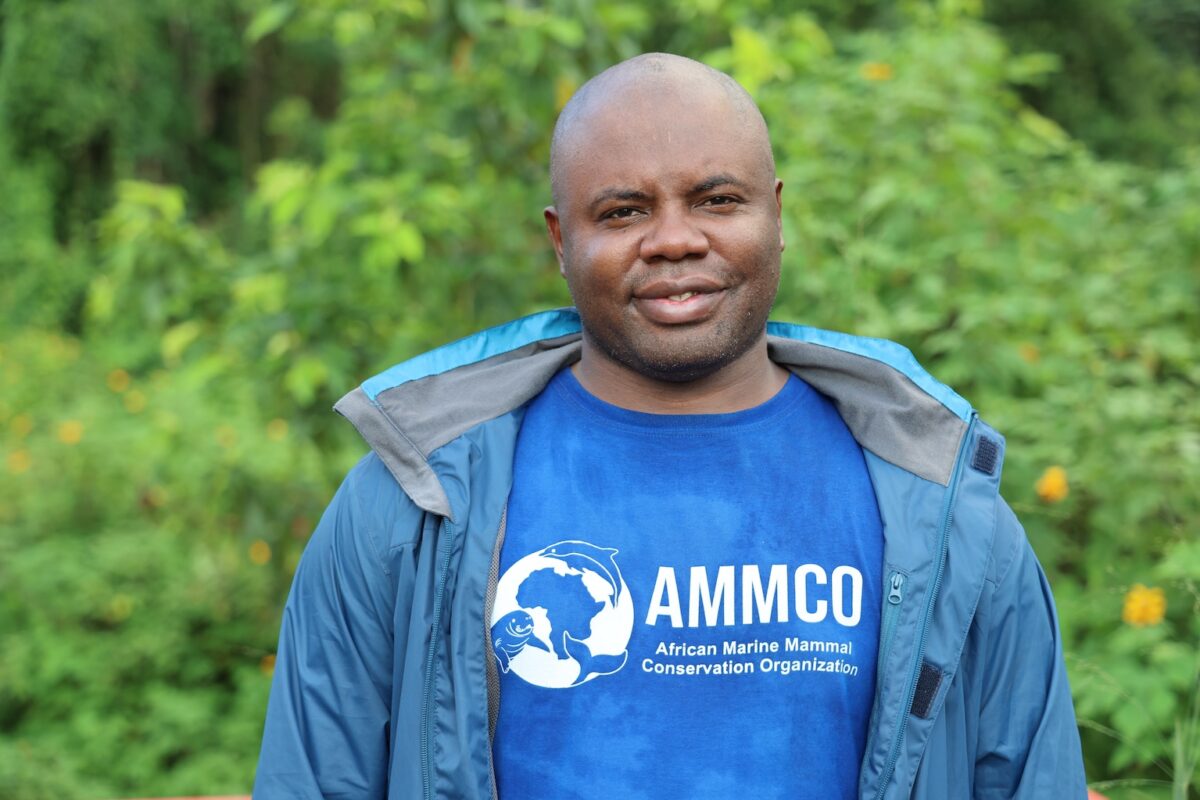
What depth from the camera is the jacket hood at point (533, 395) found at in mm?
1792

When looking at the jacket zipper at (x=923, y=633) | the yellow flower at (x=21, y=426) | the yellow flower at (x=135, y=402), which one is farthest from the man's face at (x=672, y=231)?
the yellow flower at (x=135, y=402)

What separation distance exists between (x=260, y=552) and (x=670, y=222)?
2824 millimetres

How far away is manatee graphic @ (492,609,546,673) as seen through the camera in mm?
1701

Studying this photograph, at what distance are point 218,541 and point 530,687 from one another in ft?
11.4

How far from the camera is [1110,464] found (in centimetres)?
308

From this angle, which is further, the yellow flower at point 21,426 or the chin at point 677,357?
the yellow flower at point 21,426

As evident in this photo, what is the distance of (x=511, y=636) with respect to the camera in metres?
1.70

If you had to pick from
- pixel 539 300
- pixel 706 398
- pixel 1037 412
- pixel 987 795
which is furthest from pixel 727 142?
pixel 539 300

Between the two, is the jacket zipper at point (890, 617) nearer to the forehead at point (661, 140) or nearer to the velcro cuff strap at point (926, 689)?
the velcro cuff strap at point (926, 689)

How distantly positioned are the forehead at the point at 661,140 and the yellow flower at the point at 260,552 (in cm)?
266

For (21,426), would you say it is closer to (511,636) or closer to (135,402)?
(135,402)

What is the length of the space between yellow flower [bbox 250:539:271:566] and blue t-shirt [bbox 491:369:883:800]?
8.34ft

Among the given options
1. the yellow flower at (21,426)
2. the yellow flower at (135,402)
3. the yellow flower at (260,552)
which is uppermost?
the yellow flower at (135,402)

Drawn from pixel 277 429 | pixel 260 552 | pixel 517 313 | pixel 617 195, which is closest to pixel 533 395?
pixel 617 195
